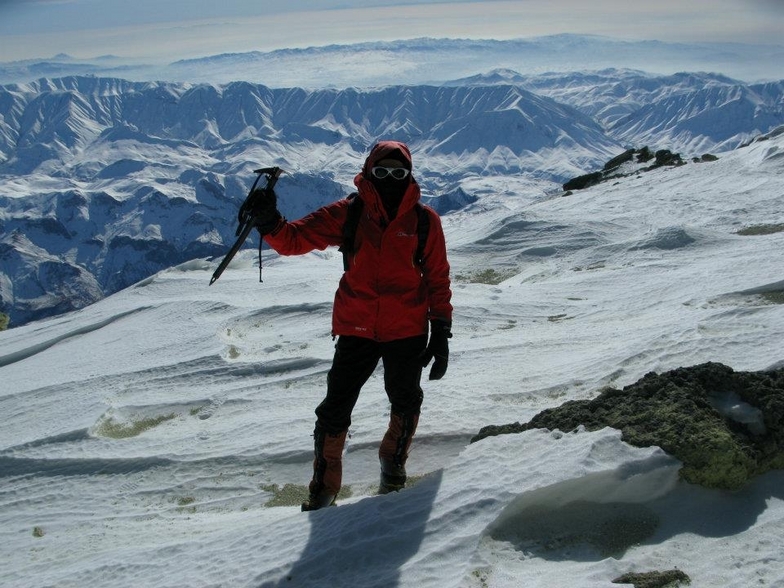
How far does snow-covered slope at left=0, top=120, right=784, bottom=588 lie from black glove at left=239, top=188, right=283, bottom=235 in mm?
2739

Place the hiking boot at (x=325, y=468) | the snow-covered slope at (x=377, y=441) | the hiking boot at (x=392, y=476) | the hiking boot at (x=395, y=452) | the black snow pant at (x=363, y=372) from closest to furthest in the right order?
the snow-covered slope at (x=377, y=441) → the black snow pant at (x=363, y=372) → the hiking boot at (x=325, y=468) → the hiking boot at (x=395, y=452) → the hiking boot at (x=392, y=476)

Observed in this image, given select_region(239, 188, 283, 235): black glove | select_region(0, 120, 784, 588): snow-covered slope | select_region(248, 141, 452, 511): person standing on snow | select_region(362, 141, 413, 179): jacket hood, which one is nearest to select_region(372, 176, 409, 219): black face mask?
select_region(248, 141, 452, 511): person standing on snow

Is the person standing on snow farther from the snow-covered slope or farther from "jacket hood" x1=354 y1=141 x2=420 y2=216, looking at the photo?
the snow-covered slope

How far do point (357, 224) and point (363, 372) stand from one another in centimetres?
145

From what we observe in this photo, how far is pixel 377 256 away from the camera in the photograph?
21.0ft

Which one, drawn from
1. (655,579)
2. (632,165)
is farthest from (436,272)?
(632,165)

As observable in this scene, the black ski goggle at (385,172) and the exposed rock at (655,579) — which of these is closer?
the exposed rock at (655,579)

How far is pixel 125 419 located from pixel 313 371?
3.07 metres

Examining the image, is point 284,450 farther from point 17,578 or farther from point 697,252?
point 697,252

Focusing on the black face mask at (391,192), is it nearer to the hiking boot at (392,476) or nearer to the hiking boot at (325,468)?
the hiking boot at (325,468)

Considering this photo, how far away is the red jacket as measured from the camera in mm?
6367

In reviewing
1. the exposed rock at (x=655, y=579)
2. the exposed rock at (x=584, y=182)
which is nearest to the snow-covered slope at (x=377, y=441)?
the exposed rock at (x=655, y=579)

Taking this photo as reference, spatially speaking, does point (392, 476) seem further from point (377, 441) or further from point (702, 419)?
point (702, 419)

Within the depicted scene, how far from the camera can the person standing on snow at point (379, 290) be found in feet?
20.9
